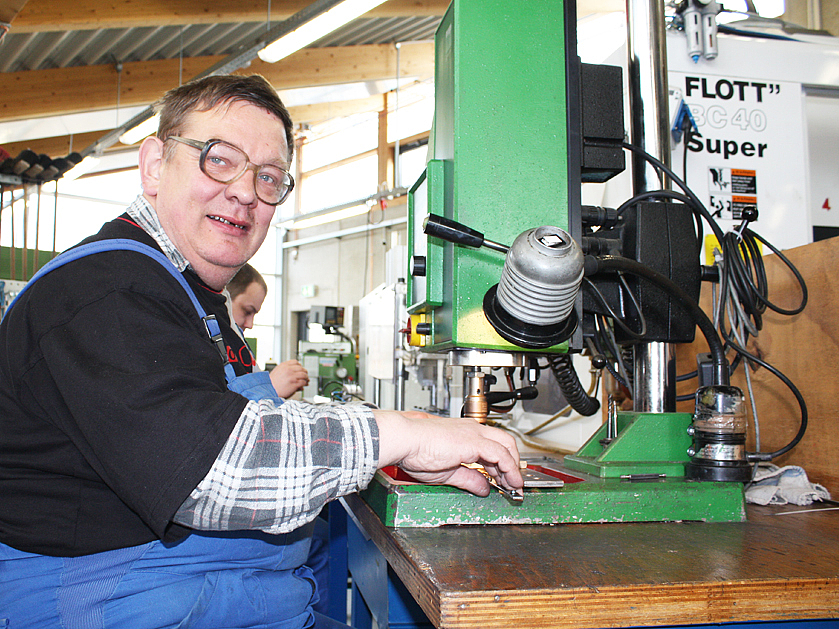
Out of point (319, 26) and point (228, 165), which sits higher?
point (319, 26)

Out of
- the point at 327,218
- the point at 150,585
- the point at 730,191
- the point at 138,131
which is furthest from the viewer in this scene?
the point at 327,218

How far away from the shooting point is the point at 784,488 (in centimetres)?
108

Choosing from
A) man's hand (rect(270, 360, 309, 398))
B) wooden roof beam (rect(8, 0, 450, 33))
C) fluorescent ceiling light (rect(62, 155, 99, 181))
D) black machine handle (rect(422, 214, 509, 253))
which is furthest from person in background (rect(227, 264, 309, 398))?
fluorescent ceiling light (rect(62, 155, 99, 181))

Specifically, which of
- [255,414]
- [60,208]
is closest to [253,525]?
[255,414]

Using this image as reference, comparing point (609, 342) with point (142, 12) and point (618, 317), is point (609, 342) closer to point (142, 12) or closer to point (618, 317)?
point (618, 317)

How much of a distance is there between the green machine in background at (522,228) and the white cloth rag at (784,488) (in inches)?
7.5

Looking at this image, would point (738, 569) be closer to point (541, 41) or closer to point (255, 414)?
point (255, 414)

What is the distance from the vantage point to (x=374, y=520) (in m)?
0.85

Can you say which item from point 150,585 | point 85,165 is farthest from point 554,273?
point 85,165

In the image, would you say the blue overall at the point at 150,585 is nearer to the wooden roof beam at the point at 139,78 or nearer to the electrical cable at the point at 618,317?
the electrical cable at the point at 618,317

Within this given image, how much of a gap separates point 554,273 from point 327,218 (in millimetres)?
8188

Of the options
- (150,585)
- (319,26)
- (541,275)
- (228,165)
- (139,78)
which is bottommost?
(150,585)

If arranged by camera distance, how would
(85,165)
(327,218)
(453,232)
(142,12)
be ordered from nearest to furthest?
(453,232) < (142,12) < (85,165) < (327,218)

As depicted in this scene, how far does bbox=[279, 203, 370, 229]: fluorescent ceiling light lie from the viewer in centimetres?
794
